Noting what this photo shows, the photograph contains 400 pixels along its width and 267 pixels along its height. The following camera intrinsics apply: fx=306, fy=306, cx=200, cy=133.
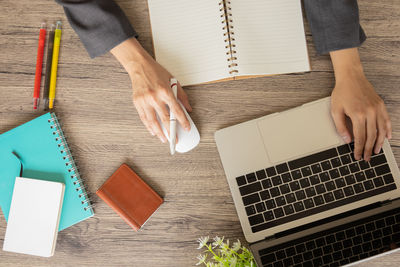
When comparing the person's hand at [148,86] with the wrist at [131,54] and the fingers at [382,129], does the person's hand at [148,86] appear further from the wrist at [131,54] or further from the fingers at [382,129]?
the fingers at [382,129]

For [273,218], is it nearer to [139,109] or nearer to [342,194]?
[342,194]

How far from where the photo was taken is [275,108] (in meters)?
0.93

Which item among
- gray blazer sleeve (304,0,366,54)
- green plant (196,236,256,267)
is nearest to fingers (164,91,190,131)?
green plant (196,236,256,267)

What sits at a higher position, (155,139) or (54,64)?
(54,64)

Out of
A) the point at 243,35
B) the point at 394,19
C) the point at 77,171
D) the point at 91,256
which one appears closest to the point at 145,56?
the point at 243,35

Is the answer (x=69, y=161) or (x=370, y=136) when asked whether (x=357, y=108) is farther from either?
(x=69, y=161)

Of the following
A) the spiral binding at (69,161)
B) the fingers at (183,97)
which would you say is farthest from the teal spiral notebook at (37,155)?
the fingers at (183,97)

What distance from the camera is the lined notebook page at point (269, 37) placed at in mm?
913

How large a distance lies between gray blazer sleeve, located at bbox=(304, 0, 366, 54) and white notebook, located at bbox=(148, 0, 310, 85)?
0.04 m

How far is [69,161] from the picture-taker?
92 cm

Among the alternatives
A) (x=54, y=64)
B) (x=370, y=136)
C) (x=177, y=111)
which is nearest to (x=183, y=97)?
(x=177, y=111)

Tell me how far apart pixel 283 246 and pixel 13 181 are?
805mm

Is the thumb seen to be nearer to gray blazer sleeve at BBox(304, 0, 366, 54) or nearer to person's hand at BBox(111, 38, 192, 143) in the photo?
gray blazer sleeve at BBox(304, 0, 366, 54)

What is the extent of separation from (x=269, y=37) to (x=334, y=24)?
18cm
